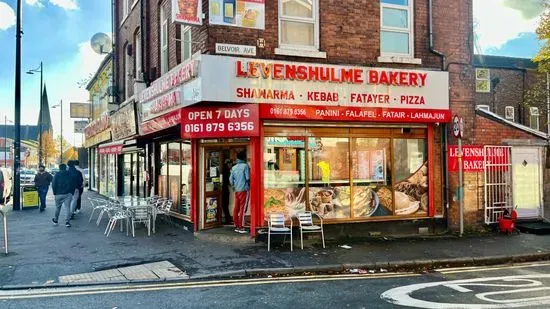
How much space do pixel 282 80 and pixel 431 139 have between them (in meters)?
4.43

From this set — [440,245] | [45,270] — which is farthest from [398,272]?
[45,270]

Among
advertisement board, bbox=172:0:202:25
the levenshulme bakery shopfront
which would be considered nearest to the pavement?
the levenshulme bakery shopfront

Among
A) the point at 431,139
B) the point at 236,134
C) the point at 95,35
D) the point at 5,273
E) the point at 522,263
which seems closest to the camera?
the point at 5,273

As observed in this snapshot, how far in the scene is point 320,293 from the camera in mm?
6707

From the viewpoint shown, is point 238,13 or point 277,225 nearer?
point 277,225

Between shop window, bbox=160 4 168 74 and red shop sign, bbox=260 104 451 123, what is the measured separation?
17.3ft

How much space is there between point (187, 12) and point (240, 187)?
4.11m

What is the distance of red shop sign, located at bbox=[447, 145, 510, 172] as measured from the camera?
12000 mm

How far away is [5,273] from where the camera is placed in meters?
7.88

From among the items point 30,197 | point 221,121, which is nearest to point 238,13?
point 221,121

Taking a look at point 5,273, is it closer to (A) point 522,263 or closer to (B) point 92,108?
(A) point 522,263

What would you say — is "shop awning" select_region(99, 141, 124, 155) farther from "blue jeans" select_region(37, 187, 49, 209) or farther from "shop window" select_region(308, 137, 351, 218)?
"shop window" select_region(308, 137, 351, 218)

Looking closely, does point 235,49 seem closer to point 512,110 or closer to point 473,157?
point 473,157

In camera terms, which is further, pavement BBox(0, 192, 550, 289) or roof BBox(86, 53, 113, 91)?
roof BBox(86, 53, 113, 91)
